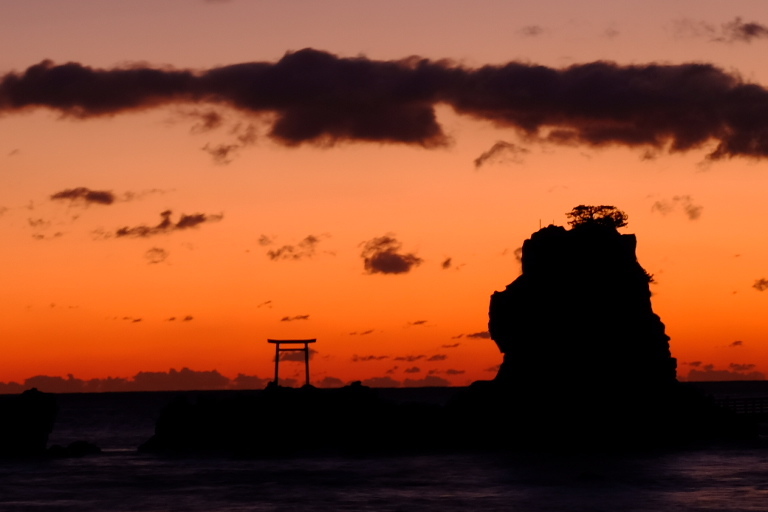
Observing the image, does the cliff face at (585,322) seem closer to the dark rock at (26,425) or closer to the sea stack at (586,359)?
the sea stack at (586,359)

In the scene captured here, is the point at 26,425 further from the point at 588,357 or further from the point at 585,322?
the point at 585,322

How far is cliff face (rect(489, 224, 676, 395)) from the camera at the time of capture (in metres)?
88.6

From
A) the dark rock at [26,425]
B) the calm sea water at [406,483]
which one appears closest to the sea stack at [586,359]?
the calm sea water at [406,483]

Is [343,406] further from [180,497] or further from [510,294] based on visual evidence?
[180,497]

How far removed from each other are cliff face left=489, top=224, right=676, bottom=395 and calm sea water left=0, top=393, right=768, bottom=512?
25.4 feet

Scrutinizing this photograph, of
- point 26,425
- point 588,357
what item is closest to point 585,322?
point 588,357

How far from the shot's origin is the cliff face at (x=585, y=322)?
291 feet

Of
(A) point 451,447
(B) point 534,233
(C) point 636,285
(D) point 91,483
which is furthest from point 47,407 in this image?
(C) point 636,285

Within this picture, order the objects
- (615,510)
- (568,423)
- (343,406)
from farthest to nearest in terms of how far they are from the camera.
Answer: (343,406), (568,423), (615,510)

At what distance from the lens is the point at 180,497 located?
6675 cm

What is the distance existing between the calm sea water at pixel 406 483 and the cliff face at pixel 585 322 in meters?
7.73

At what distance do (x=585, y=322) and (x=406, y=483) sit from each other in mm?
24472

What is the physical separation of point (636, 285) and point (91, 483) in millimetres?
43203

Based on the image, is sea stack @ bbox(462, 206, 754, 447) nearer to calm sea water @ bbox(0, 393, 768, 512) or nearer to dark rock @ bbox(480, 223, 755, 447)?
dark rock @ bbox(480, 223, 755, 447)
